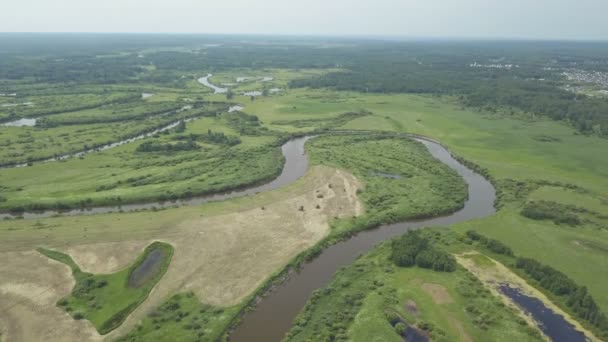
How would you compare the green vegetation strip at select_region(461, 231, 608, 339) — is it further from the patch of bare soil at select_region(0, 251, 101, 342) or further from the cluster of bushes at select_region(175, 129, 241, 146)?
the cluster of bushes at select_region(175, 129, 241, 146)

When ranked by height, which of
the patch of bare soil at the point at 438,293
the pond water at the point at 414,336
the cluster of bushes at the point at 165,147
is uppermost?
the cluster of bushes at the point at 165,147

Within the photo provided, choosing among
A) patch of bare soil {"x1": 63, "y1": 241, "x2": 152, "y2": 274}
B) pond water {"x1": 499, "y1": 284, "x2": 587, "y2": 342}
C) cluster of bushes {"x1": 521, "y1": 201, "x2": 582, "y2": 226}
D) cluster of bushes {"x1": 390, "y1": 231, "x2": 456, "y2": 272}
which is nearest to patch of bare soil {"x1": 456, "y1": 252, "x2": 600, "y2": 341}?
pond water {"x1": 499, "y1": 284, "x2": 587, "y2": 342}

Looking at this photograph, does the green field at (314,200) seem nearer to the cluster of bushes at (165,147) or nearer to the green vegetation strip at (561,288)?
the cluster of bushes at (165,147)

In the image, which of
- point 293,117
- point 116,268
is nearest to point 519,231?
point 116,268

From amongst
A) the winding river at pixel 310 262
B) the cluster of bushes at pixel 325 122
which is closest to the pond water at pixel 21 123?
the winding river at pixel 310 262

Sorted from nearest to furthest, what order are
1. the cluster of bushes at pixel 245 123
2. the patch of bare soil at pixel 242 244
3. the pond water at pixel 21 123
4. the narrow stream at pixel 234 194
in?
the patch of bare soil at pixel 242 244, the narrow stream at pixel 234 194, the cluster of bushes at pixel 245 123, the pond water at pixel 21 123

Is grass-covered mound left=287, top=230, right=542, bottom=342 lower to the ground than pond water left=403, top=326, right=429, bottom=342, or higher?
higher

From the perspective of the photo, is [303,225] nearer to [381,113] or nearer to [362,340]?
[362,340]
